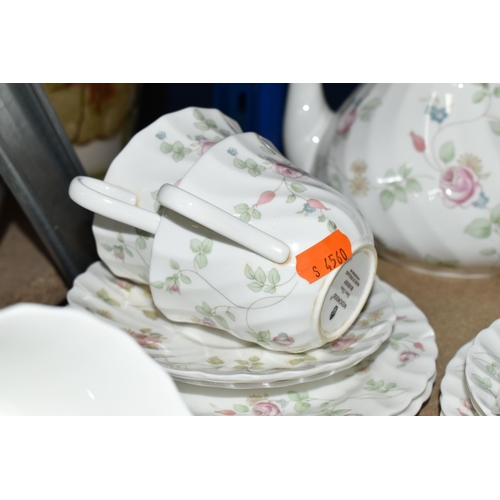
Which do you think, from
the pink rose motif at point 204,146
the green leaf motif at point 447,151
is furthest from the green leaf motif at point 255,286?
the green leaf motif at point 447,151

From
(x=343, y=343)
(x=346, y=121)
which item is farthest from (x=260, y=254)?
(x=346, y=121)

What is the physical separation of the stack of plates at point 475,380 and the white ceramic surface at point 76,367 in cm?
19

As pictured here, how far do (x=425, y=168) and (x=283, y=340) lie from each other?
0.20 m

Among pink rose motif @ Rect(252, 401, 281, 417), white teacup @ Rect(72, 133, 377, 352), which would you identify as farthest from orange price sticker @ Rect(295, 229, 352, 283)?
pink rose motif @ Rect(252, 401, 281, 417)

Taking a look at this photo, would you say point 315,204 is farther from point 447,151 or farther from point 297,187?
point 447,151

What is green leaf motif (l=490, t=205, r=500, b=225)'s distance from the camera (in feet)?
1.67

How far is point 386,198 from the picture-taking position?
0.53 m

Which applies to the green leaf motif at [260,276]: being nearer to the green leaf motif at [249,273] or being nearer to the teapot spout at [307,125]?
the green leaf motif at [249,273]

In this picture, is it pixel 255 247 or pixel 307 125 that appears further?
pixel 307 125

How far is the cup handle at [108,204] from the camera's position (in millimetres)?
411

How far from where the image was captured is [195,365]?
1.47ft

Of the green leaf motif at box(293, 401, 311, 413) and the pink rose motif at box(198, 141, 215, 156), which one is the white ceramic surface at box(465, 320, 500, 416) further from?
the pink rose motif at box(198, 141, 215, 156)

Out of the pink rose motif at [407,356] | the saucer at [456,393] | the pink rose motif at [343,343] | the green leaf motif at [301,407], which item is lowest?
the green leaf motif at [301,407]
